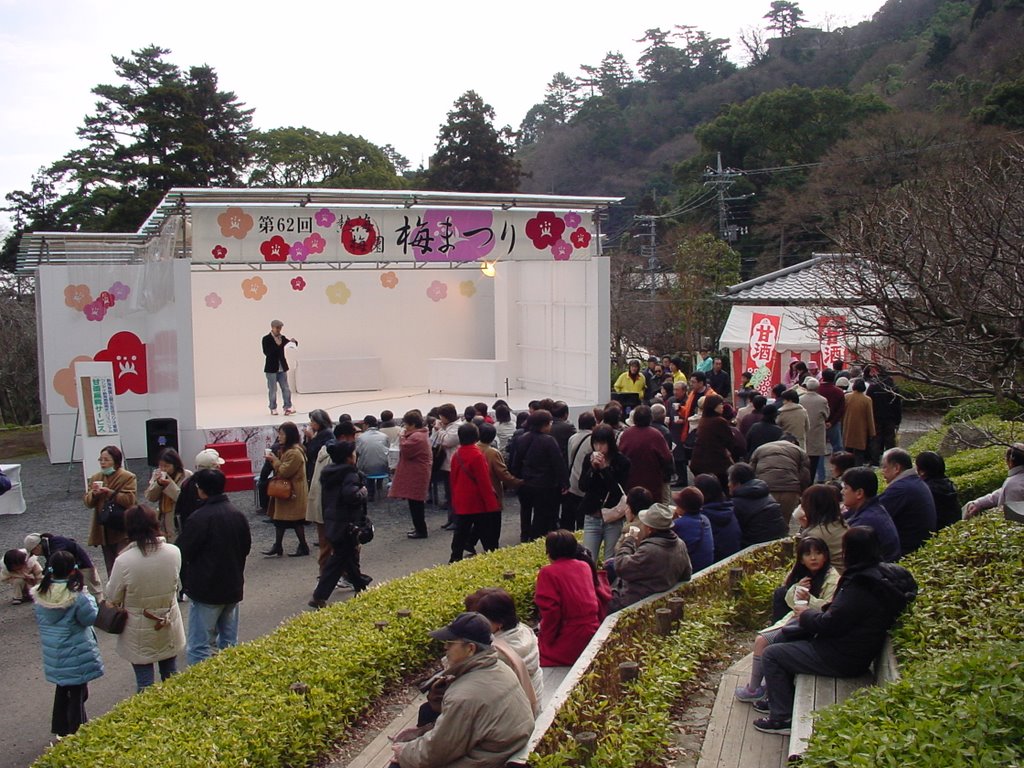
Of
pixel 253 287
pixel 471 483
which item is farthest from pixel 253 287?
pixel 471 483

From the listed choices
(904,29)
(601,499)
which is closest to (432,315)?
(601,499)

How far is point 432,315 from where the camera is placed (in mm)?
20375

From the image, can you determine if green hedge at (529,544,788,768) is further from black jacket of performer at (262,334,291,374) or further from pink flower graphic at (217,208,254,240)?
black jacket of performer at (262,334,291,374)

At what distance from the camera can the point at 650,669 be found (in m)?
5.41

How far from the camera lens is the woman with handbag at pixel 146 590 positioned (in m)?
5.46

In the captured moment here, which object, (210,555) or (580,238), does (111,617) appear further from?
(580,238)

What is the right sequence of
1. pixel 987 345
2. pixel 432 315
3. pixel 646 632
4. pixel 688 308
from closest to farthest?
1. pixel 987 345
2. pixel 646 632
3. pixel 432 315
4. pixel 688 308

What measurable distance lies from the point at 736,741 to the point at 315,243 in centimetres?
1014

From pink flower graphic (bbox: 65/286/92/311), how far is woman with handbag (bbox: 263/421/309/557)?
804cm

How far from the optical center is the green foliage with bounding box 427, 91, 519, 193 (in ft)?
134

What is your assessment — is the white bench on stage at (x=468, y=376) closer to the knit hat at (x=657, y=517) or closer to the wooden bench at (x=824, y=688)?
the knit hat at (x=657, y=517)

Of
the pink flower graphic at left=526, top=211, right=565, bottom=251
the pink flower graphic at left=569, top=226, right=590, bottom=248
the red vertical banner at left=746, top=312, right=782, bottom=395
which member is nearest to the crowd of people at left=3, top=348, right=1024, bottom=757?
the pink flower graphic at left=526, top=211, right=565, bottom=251

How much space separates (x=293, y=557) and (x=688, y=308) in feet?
58.2

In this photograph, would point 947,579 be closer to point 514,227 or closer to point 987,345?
point 987,345
